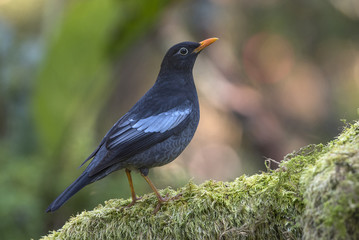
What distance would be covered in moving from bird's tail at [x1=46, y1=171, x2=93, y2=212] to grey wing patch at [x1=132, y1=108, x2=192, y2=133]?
2.43ft

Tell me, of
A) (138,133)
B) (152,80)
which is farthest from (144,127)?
(152,80)

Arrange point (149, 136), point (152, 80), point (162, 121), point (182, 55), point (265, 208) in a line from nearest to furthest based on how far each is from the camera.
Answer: point (265, 208) < point (149, 136) < point (162, 121) < point (182, 55) < point (152, 80)

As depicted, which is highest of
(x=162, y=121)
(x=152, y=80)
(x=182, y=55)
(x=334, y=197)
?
(x=152, y=80)

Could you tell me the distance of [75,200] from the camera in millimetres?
6742

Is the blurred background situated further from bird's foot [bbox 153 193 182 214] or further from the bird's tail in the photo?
bird's foot [bbox 153 193 182 214]

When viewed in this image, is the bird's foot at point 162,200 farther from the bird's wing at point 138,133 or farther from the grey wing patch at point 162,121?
the grey wing patch at point 162,121

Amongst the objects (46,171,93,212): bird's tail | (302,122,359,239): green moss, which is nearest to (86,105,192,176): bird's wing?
(46,171,93,212): bird's tail

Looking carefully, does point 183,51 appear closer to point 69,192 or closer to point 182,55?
point 182,55

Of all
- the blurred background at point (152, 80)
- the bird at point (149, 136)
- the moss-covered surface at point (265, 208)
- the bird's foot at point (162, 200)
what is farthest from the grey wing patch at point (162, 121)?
Result: the blurred background at point (152, 80)

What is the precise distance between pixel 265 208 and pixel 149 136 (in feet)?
5.08

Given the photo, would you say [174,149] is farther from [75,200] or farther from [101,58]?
[101,58]

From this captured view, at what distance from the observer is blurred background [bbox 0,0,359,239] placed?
718 centimetres

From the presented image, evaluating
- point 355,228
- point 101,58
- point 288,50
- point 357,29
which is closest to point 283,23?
point 288,50

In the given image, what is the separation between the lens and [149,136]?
4.15 m
